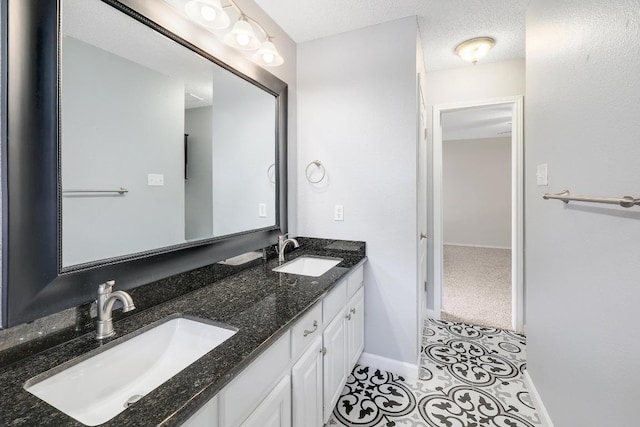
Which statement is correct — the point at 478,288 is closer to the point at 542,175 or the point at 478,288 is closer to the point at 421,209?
the point at 421,209

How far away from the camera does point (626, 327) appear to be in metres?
0.92

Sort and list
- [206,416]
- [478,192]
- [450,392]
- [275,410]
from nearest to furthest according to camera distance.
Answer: [206,416] → [275,410] → [450,392] → [478,192]

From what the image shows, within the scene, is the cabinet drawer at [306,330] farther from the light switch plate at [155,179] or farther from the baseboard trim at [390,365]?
the baseboard trim at [390,365]

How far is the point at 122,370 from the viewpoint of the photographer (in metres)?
0.90

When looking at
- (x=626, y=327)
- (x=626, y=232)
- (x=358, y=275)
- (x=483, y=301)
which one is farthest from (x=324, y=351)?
(x=483, y=301)

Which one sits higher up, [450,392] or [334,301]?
[334,301]

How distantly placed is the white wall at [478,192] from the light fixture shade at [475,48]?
3.87 m

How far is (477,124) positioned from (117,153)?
528 centimetres

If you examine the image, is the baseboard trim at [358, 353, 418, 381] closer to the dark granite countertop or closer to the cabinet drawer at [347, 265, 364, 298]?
the cabinet drawer at [347, 265, 364, 298]

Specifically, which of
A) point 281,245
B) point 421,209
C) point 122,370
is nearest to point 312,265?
point 281,245

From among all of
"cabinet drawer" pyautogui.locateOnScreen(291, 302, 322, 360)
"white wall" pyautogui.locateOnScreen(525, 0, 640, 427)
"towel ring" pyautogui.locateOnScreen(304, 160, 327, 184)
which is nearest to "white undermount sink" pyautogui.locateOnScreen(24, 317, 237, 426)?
"cabinet drawer" pyautogui.locateOnScreen(291, 302, 322, 360)

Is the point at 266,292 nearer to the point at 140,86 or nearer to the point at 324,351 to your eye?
the point at 324,351

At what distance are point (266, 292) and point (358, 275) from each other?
84 cm

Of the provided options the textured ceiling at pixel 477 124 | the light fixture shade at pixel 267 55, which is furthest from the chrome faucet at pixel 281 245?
the textured ceiling at pixel 477 124
